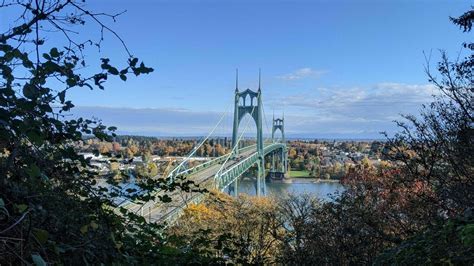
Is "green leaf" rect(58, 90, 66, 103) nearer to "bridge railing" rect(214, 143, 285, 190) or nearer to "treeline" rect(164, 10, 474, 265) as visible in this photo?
"treeline" rect(164, 10, 474, 265)

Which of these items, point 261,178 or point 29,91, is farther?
point 261,178

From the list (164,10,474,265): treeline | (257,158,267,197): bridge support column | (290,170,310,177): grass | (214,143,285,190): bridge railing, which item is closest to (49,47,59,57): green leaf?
(164,10,474,265): treeline

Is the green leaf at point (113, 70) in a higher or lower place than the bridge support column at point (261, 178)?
higher

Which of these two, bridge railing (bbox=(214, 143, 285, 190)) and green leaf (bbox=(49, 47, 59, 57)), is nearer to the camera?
green leaf (bbox=(49, 47, 59, 57))

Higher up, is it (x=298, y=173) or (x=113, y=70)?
(x=113, y=70)

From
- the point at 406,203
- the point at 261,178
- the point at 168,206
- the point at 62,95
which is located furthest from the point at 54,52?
the point at 261,178

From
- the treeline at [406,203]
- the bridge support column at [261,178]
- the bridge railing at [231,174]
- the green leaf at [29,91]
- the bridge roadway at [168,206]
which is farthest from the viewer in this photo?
the bridge support column at [261,178]

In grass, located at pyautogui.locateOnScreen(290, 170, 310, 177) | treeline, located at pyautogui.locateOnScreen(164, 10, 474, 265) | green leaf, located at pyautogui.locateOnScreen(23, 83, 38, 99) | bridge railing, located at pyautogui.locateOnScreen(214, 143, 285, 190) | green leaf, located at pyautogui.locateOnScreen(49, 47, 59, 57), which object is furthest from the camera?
grass, located at pyautogui.locateOnScreen(290, 170, 310, 177)

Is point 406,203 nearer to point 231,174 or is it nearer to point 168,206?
point 168,206

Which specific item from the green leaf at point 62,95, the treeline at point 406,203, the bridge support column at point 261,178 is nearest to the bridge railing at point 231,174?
the bridge support column at point 261,178

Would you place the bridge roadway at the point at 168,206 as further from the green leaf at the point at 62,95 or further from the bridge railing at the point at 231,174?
the bridge railing at the point at 231,174

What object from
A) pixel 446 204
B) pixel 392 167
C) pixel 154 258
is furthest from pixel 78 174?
pixel 392 167
